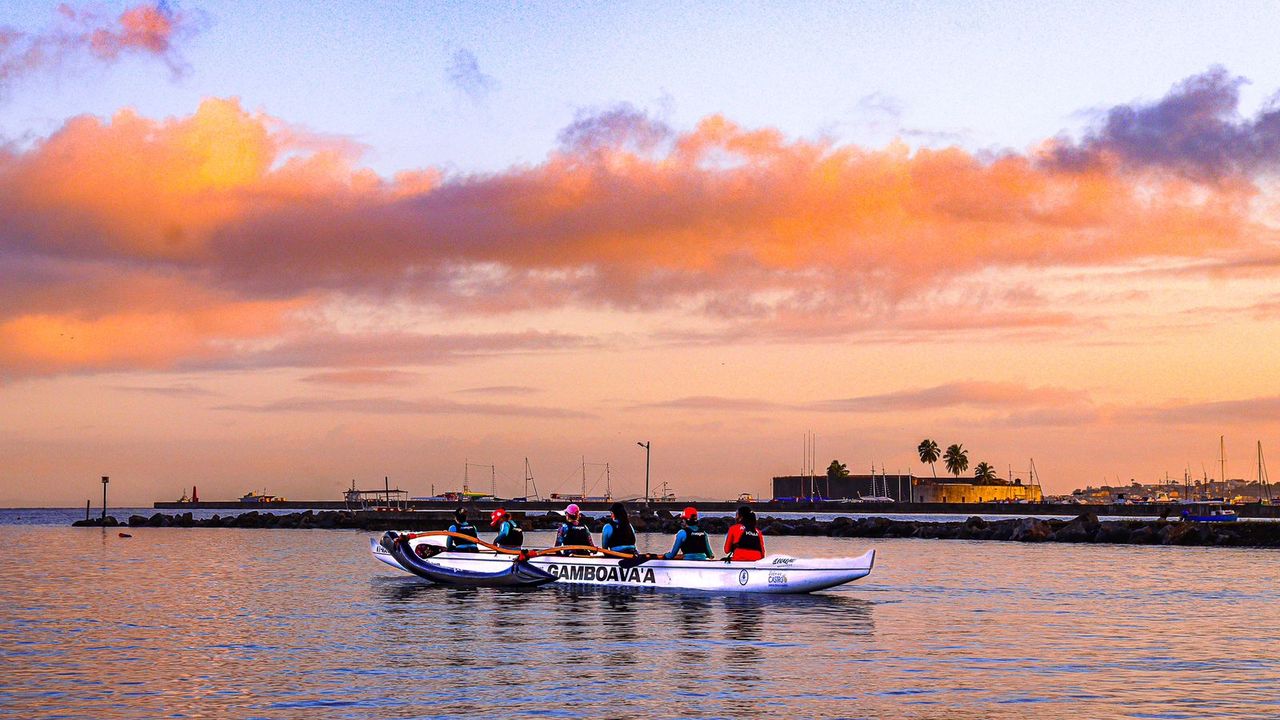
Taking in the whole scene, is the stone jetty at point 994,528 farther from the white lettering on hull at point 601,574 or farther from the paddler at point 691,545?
the white lettering on hull at point 601,574

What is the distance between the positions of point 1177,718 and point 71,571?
52.6 meters

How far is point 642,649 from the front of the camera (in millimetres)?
27500

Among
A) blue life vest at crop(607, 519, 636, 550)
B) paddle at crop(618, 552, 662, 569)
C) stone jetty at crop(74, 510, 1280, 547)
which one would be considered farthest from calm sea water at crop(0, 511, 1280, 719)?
stone jetty at crop(74, 510, 1280, 547)

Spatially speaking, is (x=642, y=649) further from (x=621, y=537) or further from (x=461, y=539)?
(x=461, y=539)

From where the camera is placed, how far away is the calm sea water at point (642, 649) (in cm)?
2084

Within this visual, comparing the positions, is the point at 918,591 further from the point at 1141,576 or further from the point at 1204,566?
the point at 1204,566

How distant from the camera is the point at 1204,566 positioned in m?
58.6

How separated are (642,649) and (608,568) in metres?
14.9

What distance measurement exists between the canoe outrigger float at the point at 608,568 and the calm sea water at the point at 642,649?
2.49 ft

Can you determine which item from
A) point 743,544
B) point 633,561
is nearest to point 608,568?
point 633,561

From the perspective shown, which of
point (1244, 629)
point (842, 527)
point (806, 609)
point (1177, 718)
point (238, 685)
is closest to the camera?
point (1177, 718)

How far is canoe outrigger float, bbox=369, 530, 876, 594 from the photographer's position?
39.8 metres

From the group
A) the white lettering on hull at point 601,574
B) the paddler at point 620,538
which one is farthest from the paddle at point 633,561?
the paddler at point 620,538

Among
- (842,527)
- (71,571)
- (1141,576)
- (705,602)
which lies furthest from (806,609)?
(842,527)
